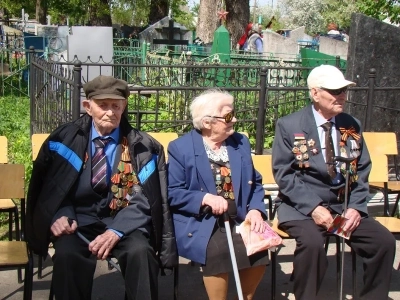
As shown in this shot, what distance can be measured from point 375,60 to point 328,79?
9.60 feet

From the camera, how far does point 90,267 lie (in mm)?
3486

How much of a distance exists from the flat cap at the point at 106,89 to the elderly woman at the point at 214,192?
0.52 metres

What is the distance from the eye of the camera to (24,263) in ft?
11.6

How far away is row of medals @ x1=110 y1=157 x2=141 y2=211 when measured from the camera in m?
3.77

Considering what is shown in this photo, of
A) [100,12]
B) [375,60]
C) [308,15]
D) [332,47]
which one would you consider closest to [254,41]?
[332,47]

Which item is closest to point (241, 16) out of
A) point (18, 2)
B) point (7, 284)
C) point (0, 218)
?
point (0, 218)


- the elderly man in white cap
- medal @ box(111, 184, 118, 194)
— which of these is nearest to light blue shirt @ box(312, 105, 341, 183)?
the elderly man in white cap

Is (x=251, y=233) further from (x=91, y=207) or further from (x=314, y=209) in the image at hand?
(x=91, y=207)

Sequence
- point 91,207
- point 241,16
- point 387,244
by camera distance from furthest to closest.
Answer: point 241,16, point 387,244, point 91,207

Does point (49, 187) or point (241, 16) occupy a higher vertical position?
point (241, 16)

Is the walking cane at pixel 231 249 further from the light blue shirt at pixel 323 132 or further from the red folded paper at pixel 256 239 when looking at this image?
the light blue shirt at pixel 323 132

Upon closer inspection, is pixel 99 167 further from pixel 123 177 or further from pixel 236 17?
pixel 236 17

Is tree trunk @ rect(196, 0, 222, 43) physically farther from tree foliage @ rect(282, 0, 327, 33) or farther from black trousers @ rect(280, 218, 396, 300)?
tree foliage @ rect(282, 0, 327, 33)

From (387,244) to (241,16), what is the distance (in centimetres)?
1516
